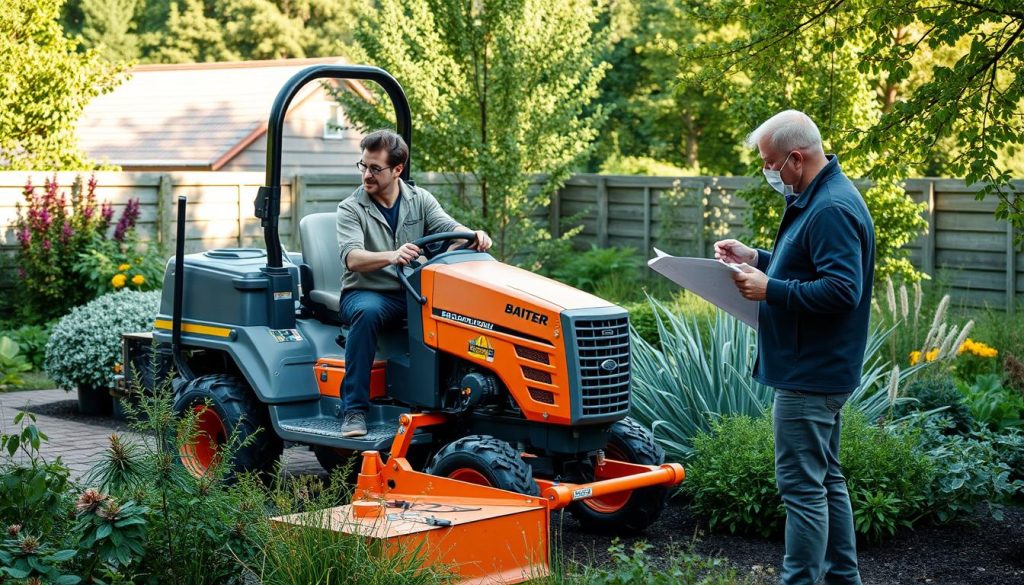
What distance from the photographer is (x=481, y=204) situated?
13.6 metres

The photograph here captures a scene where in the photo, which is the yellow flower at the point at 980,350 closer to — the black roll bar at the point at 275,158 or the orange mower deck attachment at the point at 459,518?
the orange mower deck attachment at the point at 459,518

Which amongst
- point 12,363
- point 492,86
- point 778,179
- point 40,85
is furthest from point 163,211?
point 778,179

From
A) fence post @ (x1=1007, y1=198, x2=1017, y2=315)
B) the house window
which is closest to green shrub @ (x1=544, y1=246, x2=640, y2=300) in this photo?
fence post @ (x1=1007, y1=198, x2=1017, y2=315)

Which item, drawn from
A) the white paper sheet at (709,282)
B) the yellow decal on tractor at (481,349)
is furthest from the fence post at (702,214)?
the white paper sheet at (709,282)

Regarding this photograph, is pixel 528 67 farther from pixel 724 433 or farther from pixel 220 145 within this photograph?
pixel 220 145

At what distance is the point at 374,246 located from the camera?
6090 millimetres

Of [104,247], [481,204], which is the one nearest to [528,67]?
[481,204]

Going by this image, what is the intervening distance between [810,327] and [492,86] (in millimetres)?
8408

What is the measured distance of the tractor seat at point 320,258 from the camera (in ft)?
22.0

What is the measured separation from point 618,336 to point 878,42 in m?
1.99

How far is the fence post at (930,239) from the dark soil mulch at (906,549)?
293 inches

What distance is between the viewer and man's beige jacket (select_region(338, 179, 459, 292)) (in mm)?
6000

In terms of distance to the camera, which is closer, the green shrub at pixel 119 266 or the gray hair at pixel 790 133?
the gray hair at pixel 790 133

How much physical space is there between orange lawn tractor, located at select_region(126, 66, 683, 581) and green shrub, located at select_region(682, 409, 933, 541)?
304mm
